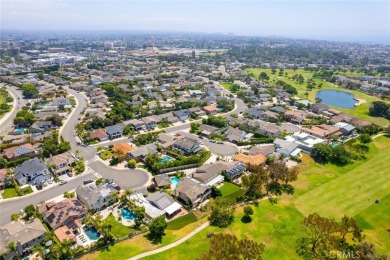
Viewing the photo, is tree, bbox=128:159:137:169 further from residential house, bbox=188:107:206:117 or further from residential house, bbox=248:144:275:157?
residential house, bbox=188:107:206:117

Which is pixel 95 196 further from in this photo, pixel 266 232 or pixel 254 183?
pixel 266 232

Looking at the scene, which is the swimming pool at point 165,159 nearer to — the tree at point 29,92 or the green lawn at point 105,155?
the green lawn at point 105,155

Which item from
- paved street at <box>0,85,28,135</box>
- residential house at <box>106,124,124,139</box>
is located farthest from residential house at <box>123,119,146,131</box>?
paved street at <box>0,85,28,135</box>

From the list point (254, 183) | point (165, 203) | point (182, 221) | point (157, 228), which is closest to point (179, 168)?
point (165, 203)

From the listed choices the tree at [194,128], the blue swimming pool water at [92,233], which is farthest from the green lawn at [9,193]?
the tree at [194,128]

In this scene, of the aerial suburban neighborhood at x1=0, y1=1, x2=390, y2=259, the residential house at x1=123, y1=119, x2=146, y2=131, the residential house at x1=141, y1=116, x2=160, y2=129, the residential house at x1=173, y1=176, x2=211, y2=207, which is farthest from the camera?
the residential house at x1=141, y1=116, x2=160, y2=129

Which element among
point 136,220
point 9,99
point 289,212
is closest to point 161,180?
point 136,220

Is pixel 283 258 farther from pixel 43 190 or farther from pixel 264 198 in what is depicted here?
pixel 43 190

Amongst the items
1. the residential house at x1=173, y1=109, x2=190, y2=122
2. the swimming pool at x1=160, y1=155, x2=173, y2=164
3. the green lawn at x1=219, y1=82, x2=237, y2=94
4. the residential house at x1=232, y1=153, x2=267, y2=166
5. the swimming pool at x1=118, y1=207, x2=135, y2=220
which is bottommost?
the swimming pool at x1=118, y1=207, x2=135, y2=220
